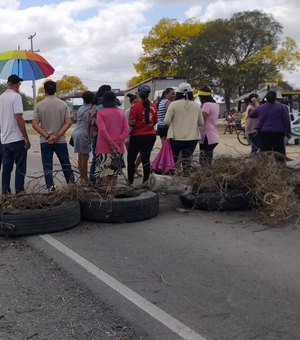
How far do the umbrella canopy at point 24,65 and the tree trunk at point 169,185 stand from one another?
3634 millimetres

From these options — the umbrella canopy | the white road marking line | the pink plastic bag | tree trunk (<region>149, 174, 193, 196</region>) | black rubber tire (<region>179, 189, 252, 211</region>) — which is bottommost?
the white road marking line

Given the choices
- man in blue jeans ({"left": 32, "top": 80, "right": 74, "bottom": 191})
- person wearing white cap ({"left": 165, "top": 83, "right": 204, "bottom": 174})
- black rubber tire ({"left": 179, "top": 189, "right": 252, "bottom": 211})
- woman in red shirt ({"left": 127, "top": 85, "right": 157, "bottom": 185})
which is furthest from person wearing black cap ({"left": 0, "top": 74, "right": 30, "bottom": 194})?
black rubber tire ({"left": 179, "top": 189, "right": 252, "bottom": 211})

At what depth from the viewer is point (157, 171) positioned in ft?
26.4

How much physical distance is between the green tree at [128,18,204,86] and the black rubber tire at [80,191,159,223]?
50.9 meters

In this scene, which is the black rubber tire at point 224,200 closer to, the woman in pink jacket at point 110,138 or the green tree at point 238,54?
the woman in pink jacket at point 110,138

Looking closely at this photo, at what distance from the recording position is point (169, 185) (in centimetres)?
688

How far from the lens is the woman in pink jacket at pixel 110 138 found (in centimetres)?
727

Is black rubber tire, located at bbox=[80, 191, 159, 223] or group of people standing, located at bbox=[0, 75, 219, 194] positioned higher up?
group of people standing, located at bbox=[0, 75, 219, 194]

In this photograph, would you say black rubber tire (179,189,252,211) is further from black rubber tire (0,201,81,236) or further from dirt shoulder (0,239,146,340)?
dirt shoulder (0,239,146,340)

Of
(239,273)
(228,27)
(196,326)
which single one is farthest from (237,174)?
(228,27)

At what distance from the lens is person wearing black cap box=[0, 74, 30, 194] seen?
726 cm

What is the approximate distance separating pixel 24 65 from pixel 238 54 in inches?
1587

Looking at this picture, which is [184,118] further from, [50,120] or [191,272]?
[191,272]

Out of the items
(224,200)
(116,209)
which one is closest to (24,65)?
(116,209)
